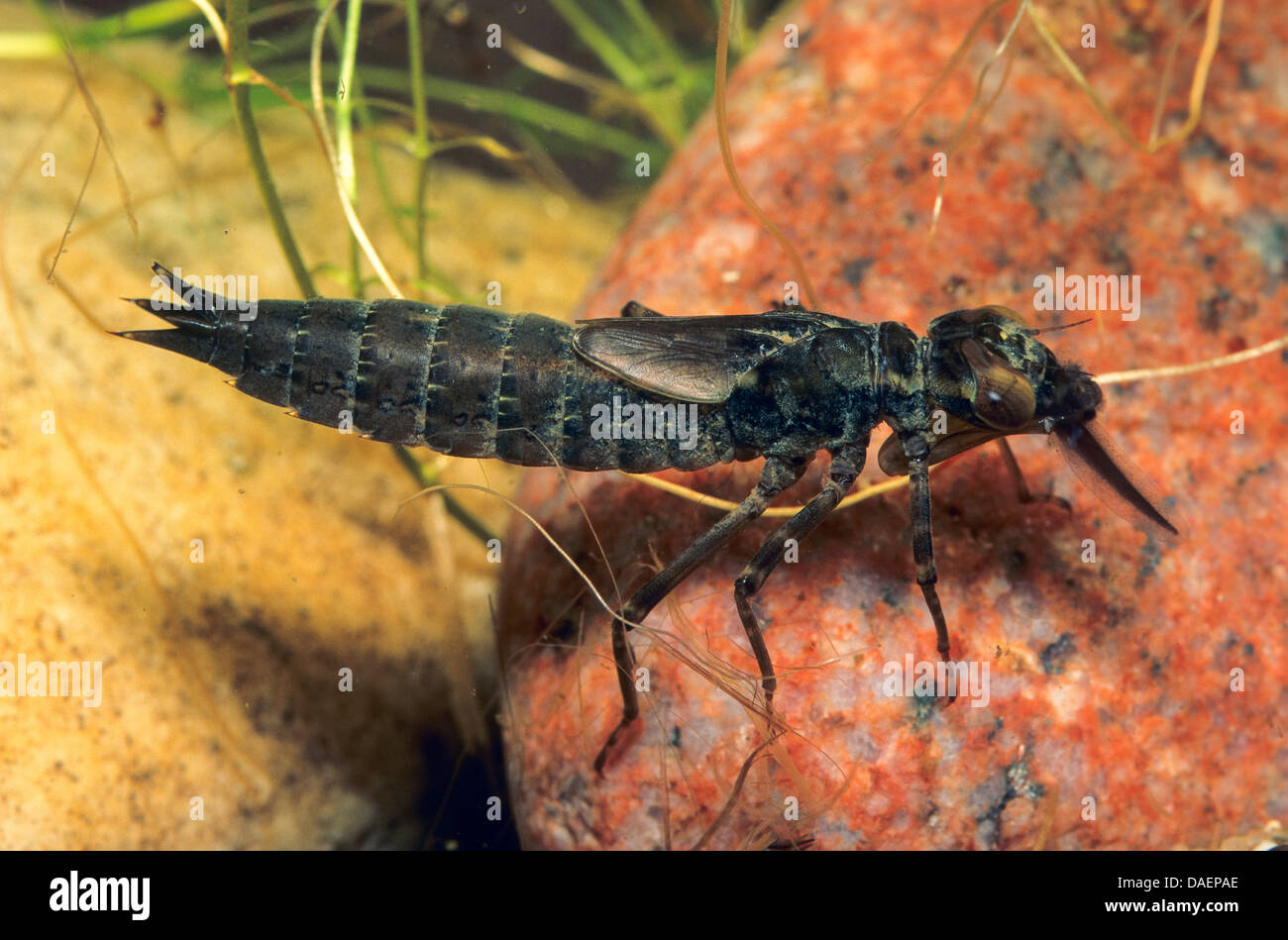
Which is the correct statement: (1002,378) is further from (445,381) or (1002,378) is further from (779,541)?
(445,381)

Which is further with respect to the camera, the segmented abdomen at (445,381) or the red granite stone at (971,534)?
the segmented abdomen at (445,381)

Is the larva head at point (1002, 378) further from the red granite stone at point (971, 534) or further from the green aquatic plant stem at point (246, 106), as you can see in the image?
the green aquatic plant stem at point (246, 106)

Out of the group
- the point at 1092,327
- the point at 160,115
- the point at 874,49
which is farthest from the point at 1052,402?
the point at 160,115

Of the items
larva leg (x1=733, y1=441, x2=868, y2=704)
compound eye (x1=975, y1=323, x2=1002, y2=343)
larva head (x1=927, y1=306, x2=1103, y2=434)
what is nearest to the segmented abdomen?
larva leg (x1=733, y1=441, x2=868, y2=704)

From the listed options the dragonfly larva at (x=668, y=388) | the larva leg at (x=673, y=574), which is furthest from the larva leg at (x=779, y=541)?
the larva leg at (x=673, y=574)

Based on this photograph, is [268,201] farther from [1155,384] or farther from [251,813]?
[1155,384]

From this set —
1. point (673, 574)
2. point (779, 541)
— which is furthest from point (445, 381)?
point (779, 541)
